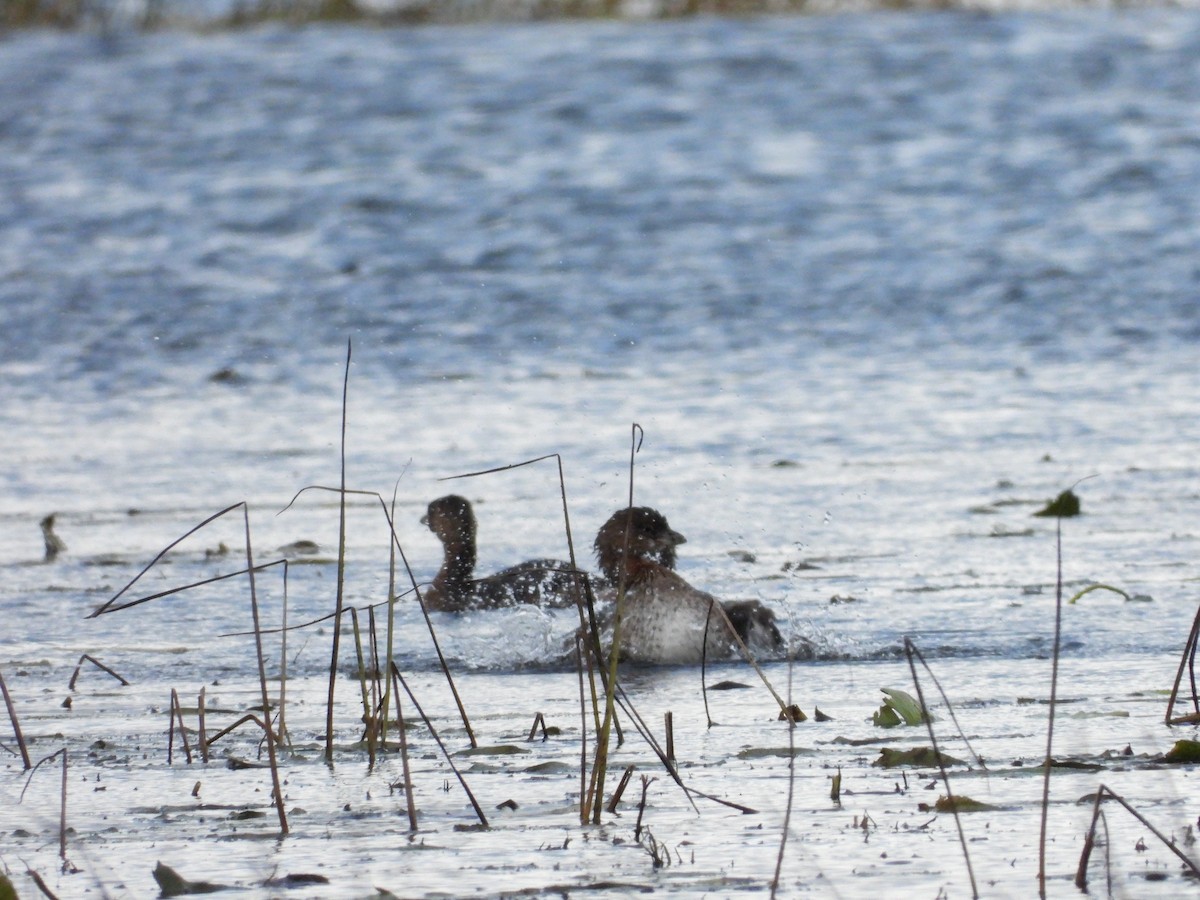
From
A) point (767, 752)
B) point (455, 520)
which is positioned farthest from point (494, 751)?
point (455, 520)

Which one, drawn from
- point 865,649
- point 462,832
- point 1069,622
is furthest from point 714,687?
point 462,832

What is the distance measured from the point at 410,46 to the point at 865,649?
20.6 m

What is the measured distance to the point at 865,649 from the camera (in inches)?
225

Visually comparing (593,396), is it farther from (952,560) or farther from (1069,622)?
(1069,622)

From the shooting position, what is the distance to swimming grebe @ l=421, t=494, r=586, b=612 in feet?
23.2

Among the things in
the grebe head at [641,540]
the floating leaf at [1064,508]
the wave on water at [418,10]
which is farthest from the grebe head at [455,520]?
the wave on water at [418,10]

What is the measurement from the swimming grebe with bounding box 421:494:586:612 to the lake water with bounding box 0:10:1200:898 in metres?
0.21

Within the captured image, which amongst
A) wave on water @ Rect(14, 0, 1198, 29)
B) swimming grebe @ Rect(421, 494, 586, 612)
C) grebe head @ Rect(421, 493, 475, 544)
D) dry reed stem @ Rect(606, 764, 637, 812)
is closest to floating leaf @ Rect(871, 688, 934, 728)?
dry reed stem @ Rect(606, 764, 637, 812)

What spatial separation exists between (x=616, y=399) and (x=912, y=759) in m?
6.76

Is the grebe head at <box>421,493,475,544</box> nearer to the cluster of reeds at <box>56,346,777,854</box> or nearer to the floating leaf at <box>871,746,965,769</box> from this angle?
the cluster of reeds at <box>56,346,777,854</box>

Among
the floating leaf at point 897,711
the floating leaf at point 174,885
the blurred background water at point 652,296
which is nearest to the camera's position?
the floating leaf at point 174,885

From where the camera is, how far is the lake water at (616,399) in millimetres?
3777

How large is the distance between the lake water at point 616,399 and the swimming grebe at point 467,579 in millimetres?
210

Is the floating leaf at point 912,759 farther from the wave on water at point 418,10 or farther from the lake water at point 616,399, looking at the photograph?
the wave on water at point 418,10
